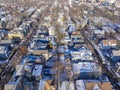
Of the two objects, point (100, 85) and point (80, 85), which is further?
point (80, 85)

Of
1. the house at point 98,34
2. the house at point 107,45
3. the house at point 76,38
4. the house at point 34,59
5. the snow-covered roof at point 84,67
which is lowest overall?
the house at point 98,34

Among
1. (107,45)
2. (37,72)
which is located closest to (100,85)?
(37,72)

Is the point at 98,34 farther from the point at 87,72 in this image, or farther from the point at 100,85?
the point at 100,85

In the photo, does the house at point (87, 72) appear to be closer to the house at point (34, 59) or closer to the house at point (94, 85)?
the house at point (94, 85)

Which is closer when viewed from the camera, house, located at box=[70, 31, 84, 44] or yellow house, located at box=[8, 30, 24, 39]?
house, located at box=[70, 31, 84, 44]

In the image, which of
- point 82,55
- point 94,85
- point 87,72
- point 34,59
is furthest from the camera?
point 82,55

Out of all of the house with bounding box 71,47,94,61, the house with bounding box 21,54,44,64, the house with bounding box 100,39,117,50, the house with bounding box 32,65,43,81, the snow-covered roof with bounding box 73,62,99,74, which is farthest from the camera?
the house with bounding box 100,39,117,50

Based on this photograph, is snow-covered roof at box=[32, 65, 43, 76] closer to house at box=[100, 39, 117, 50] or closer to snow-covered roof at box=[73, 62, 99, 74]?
snow-covered roof at box=[73, 62, 99, 74]

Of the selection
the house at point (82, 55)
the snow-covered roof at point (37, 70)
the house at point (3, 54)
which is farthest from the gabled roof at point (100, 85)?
the house at point (3, 54)

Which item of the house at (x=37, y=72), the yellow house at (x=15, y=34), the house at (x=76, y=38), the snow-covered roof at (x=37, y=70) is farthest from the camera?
the yellow house at (x=15, y=34)

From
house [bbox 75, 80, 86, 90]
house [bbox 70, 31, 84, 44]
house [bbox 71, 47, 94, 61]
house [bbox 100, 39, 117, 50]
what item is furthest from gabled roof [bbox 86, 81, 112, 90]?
house [bbox 70, 31, 84, 44]

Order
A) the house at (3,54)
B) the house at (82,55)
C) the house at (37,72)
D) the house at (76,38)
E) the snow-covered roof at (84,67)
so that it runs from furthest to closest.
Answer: the house at (76,38), the house at (3,54), the house at (82,55), the snow-covered roof at (84,67), the house at (37,72)

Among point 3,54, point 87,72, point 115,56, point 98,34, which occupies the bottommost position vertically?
point 98,34
